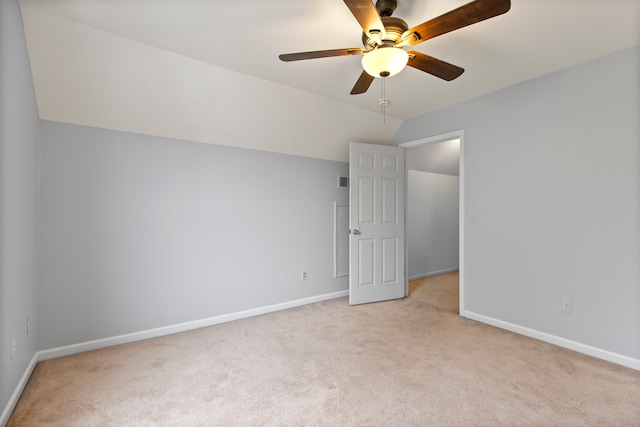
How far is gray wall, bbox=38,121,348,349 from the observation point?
2516mm

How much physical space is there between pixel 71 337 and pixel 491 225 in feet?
13.2

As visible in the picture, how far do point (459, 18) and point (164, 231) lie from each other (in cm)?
288

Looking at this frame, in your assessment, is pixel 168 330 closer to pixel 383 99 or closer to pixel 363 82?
pixel 363 82

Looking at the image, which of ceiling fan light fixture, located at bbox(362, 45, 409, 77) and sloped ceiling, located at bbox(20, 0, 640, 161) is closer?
ceiling fan light fixture, located at bbox(362, 45, 409, 77)

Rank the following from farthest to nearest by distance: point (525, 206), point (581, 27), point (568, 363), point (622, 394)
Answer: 1. point (525, 206)
2. point (568, 363)
3. point (581, 27)
4. point (622, 394)

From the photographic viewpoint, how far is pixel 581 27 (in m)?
2.11

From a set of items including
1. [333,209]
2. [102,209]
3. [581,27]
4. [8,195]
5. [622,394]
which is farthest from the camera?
[333,209]

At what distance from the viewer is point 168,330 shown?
117 inches

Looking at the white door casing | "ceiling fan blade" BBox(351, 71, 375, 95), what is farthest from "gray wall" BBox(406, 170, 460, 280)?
"ceiling fan blade" BBox(351, 71, 375, 95)

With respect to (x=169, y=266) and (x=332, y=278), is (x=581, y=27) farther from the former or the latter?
(x=169, y=266)

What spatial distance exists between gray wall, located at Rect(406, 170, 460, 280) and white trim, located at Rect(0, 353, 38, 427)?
4.61m

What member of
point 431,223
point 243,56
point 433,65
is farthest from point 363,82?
point 431,223

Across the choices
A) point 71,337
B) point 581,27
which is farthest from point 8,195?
point 581,27

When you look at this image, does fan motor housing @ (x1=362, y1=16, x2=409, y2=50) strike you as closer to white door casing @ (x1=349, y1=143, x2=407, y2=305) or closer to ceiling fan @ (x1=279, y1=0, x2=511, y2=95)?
ceiling fan @ (x1=279, y1=0, x2=511, y2=95)
